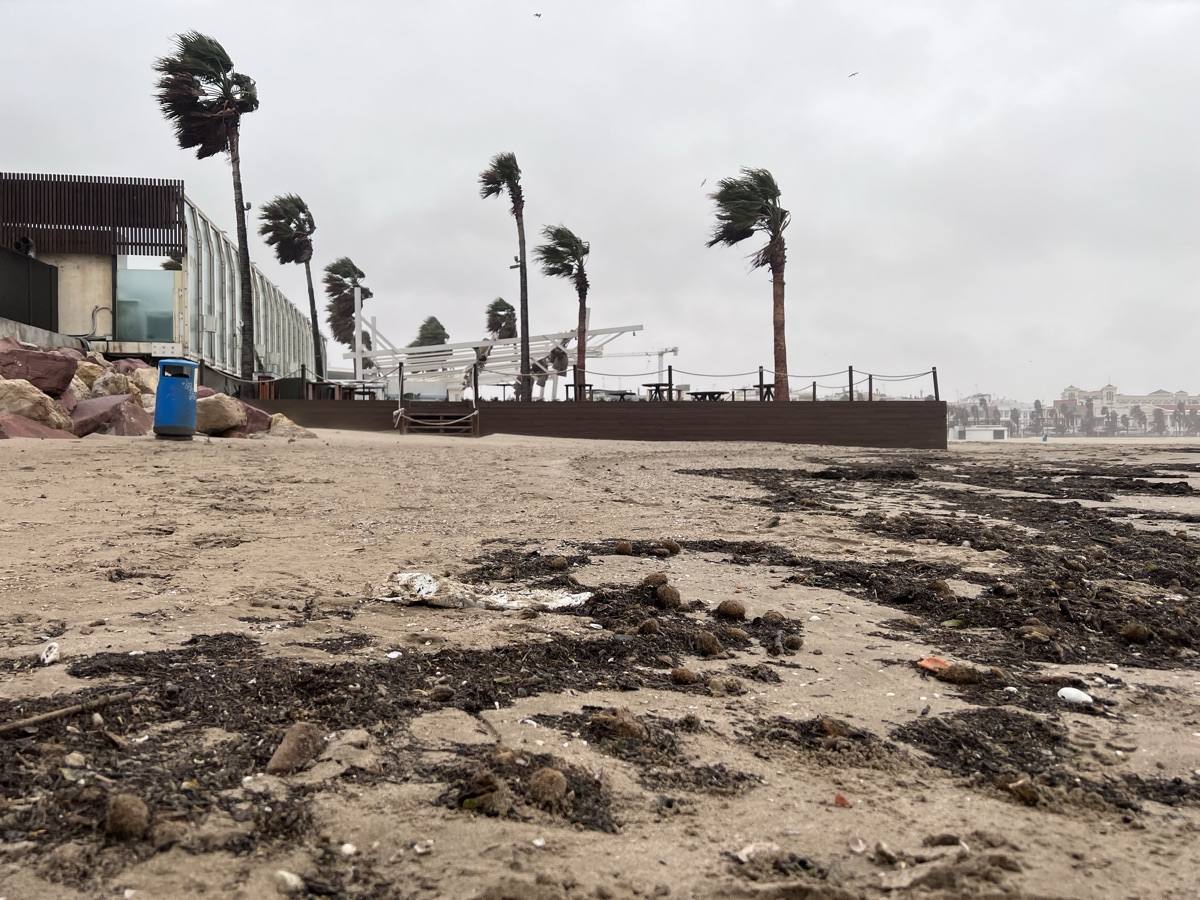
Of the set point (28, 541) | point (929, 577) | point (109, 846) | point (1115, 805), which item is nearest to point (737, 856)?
point (1115, 805)

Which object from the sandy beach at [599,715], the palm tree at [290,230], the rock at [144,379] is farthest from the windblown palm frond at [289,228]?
the sandy beach at [599,715]

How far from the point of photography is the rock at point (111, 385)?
52.6ft

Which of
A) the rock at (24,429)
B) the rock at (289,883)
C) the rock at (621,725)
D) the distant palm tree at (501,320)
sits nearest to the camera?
the rock at (289,883)

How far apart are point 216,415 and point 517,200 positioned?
69.1ft

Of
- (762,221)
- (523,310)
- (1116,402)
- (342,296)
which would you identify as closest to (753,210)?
(762,221)

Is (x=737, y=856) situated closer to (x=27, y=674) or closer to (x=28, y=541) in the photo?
(x=27, y=674)

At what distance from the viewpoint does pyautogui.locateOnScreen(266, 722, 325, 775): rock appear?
2.12m

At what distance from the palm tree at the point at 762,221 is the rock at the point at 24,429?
19.9 meters

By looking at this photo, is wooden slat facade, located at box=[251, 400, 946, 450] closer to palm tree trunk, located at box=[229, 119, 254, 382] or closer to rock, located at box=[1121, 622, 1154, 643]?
palm tree trunk, located at box=[229, 119, 254, 382]

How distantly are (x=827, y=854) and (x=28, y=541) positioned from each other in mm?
5027

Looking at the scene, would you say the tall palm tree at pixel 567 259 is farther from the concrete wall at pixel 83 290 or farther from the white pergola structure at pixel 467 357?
the concrete wall at pixel 83 290

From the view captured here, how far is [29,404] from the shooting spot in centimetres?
1233

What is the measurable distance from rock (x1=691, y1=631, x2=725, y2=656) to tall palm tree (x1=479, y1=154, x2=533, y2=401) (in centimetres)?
2858

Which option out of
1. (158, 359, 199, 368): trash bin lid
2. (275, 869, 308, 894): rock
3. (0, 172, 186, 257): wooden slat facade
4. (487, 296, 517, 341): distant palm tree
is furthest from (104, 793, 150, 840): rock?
(487, 296, 517, 341): distant palm tree
